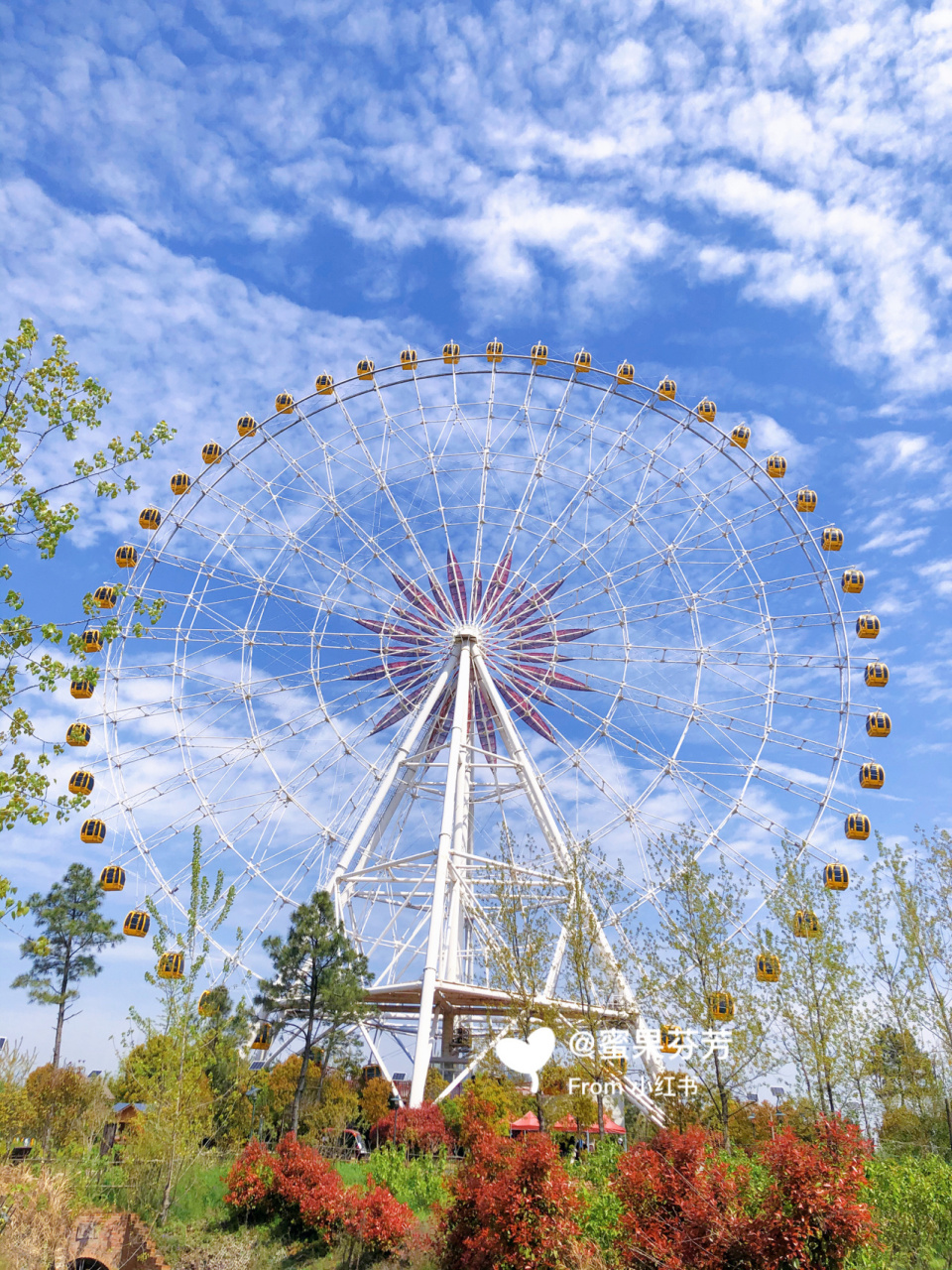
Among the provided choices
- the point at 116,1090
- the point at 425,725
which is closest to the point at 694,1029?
the point at 425,725

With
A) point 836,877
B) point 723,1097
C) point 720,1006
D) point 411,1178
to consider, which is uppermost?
point 836,877

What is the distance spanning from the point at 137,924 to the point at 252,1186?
12917 millimetres

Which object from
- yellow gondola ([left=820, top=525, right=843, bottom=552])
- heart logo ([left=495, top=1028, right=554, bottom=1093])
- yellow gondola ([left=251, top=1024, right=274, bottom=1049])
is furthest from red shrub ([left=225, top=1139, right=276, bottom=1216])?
yellow gondola ([left=820, top=525, right=843, bottom=552])

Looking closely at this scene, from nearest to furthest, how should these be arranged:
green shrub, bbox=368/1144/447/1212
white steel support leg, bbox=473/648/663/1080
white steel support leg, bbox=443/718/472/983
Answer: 1. green shrub, bbox=368/1144/447/1212
2. white steel support leg, bbox=473/648/663/1080
3. white steel support leg, bbox=443/718/472/983

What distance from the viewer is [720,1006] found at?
54.0ft

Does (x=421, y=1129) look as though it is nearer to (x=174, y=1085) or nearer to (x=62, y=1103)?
(x=174, y=1085)

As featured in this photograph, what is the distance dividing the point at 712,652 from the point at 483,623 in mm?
8116

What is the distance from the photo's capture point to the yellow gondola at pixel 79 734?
96.7 ft

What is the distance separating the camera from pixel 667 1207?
407 inches

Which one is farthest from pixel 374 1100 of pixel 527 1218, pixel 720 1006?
pixel 527 1218

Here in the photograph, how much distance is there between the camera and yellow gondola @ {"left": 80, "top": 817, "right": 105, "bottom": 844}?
29078 millimetres

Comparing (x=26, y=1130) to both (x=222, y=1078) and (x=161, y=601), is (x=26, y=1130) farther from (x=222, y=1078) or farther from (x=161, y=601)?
(x=161, y=601)

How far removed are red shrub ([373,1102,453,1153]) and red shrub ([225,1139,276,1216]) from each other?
16.2ft

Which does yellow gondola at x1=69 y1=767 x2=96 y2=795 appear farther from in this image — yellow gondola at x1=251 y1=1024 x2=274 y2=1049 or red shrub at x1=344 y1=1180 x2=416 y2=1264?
red shrub at x1=344 y1=1180 x2=416 y2=1264
